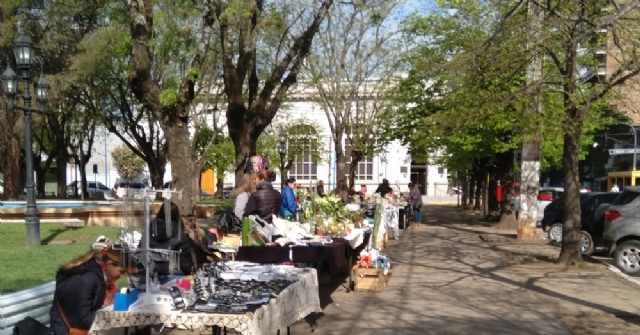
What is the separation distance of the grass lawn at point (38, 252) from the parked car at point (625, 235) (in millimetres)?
10651

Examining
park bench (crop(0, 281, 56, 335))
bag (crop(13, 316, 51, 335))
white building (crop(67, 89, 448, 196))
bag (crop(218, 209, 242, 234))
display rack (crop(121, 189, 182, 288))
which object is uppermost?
white building (crop(67, 89, 448, 196))

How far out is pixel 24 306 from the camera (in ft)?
20.5

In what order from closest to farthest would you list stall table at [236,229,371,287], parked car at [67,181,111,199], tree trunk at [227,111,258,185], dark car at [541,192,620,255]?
stall table at [236,229,371,287] → tree trunk at [227,111,258,185] → dark car at [541,192,620,255] → parked car at [67,181,111,199]

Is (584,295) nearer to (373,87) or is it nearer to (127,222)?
(127,222)

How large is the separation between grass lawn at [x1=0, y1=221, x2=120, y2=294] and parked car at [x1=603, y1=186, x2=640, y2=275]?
1065 centimetres

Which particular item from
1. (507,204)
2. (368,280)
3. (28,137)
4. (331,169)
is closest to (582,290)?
(368,280)

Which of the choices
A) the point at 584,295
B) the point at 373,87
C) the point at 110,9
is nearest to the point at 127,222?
the point at 584,295

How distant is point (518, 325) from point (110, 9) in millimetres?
13579

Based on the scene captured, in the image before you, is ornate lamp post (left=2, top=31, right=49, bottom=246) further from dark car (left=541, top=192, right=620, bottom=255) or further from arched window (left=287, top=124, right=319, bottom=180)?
arched window (left=287, top=124, right=319, bottom=180)

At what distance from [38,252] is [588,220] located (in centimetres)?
1315

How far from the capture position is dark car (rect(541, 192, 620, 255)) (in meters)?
16.3

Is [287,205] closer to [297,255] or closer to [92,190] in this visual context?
[297,255]

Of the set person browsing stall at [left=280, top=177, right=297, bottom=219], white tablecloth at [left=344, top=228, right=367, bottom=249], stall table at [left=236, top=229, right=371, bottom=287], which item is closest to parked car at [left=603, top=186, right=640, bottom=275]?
white tablecloth at [left=344, top=228, right=367, bottom=249]

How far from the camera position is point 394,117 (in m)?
28.5
